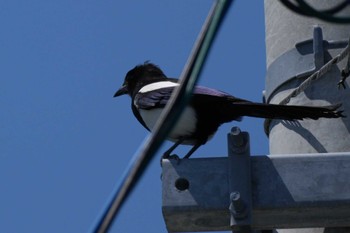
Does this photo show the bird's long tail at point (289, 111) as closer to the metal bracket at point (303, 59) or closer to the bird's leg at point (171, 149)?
the metal bracket at point (303, 59)

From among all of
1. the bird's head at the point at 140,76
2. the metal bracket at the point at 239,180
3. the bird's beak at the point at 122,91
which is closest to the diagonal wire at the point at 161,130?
the metal bracket at the point at 239,180

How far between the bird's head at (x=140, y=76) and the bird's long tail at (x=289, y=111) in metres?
2.00

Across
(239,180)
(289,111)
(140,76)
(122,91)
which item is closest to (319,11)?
(239,180)

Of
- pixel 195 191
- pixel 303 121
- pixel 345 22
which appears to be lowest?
pixel 195 191

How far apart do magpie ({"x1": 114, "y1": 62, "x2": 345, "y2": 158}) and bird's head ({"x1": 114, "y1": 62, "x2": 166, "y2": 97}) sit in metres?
0.13

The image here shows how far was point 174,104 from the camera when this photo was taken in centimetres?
164

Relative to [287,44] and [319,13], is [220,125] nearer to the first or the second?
[287,44]

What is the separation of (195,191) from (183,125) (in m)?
1.74

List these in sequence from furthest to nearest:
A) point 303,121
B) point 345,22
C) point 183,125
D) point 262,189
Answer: point 183,125 < point 303,121 < point 262,189 < point 345,22

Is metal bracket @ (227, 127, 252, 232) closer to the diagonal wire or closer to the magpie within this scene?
the magpie

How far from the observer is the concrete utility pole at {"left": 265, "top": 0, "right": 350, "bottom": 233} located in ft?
12.0

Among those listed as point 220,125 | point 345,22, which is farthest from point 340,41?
point 345,22

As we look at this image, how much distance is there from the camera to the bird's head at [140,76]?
6289 mm

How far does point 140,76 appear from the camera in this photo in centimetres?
648
